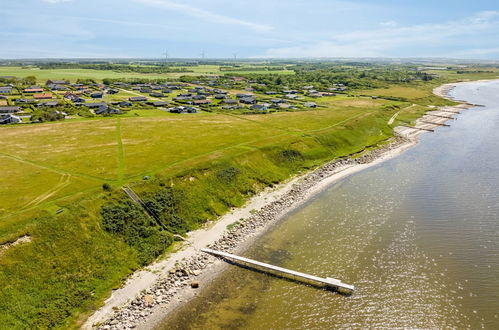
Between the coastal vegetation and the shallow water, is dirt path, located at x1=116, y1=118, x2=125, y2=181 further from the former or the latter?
the shallow water

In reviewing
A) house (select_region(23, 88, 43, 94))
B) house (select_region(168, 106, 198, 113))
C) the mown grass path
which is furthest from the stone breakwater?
house (select_region(23, 88, 43, 94))

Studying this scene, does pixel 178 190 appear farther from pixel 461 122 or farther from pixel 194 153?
pixel 461 122

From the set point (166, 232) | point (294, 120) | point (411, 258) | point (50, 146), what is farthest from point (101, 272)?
point (294, 120)

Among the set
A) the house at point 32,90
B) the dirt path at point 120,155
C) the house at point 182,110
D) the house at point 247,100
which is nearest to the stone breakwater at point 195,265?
the dirt path at point 120,155

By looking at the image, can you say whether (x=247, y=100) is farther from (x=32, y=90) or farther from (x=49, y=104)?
(x=32, y=90)

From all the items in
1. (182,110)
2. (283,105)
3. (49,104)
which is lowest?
(182,110)

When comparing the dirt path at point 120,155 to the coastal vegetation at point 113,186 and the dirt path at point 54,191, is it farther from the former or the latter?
the dirt path at point 54,191

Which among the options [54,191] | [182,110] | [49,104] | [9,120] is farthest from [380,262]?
[49,104]
